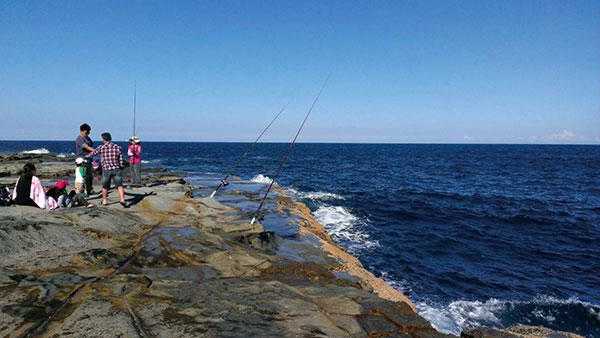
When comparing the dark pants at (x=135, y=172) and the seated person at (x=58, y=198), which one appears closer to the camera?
the seated person at (x=58, y=198)

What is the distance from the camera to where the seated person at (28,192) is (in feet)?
33.6

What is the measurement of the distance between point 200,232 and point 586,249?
1863 centimetres

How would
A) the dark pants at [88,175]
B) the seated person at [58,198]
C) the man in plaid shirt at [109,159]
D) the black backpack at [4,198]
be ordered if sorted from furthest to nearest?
the dark pants at [88,175]
the man in plaid shirt at [109,159]
the seated person at [58,198]
the black backpack at [4,198]

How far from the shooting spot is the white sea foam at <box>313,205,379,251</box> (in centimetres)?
1759

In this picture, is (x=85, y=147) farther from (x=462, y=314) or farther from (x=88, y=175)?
(x=462, y=314)

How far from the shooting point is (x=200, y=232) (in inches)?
376

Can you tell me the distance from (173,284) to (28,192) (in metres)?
7.02

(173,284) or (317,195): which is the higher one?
(173,284)

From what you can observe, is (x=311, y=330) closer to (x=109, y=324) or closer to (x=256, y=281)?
(x=256, y=281)

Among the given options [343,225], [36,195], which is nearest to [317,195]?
[343,225]

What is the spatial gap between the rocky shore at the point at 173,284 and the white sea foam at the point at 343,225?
7.56 meters

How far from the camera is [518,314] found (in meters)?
11.2

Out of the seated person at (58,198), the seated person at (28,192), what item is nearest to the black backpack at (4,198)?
the seated person at (28,192)

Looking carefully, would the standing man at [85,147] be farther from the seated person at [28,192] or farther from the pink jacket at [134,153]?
the pink jacket at [134,153]
